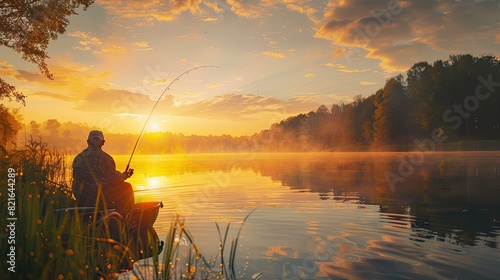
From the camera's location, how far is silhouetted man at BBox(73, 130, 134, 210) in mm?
10180

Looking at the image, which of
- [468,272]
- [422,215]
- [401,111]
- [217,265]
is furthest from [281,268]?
[401,111]

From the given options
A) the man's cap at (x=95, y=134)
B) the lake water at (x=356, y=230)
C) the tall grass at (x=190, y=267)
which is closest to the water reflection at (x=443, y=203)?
the lake water at (x=356, y=230)

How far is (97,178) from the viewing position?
10.3 m

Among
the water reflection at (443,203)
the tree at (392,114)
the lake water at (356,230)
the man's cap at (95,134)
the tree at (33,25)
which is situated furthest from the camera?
the tree at (392,114)

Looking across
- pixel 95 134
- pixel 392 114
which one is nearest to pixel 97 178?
pixel 95 134

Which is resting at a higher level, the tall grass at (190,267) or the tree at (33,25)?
the tree at (33,25)

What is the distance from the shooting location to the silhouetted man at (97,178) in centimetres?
1018

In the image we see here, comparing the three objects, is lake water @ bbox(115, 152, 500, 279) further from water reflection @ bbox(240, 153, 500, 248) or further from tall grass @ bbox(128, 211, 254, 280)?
tall grass @ bbox(128, 211, 254, 280)

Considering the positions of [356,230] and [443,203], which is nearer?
[356,230]

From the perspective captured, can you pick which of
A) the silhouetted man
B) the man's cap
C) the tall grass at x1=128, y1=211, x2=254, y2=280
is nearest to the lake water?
the tall grass at x1=128, y1=211, x2=254, y2=280

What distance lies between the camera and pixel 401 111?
100500mm

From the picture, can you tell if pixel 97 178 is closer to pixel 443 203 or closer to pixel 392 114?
pixel 443 203

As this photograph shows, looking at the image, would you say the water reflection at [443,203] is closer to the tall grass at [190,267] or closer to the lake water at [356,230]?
the lake water at [356,230]

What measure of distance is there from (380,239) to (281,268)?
4.07 meters
